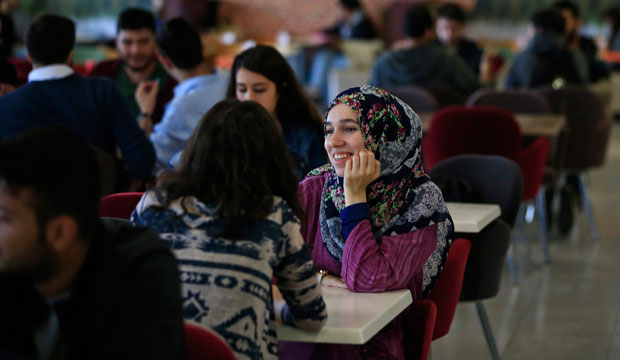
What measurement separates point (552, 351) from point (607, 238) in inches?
89.5

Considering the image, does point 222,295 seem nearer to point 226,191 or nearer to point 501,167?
point 226,191

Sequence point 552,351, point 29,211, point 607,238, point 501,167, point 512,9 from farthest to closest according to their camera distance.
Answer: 1. point 512,9
2. point 607,238
3. point 552,351
4. point 501,167
5. point 29,211

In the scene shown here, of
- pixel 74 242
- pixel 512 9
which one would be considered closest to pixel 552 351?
pixel 74 242

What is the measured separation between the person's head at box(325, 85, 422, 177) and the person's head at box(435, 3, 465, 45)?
5120 mm

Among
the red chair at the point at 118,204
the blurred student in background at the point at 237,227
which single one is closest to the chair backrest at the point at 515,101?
the red chair at the point at 118,204

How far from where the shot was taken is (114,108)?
3.62 metres

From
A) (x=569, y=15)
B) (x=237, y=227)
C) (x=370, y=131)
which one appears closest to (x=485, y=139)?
(x=370, y=131)

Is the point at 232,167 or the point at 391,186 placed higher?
the point at 232,167

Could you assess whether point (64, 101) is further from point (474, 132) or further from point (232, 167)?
point (474, 132)

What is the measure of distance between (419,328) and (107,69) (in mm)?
2982

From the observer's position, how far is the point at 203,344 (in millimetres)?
1646

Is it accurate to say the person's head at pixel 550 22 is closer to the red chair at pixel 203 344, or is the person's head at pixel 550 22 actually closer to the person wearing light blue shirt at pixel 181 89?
the person wearing light blue shirt at pixel 181 89

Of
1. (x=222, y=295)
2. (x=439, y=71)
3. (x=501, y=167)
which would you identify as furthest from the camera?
(x=439, y=71)

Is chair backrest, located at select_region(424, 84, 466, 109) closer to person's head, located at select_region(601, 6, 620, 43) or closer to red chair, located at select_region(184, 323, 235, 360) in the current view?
red chair, located at select_region(184, 323, 235, 360)
